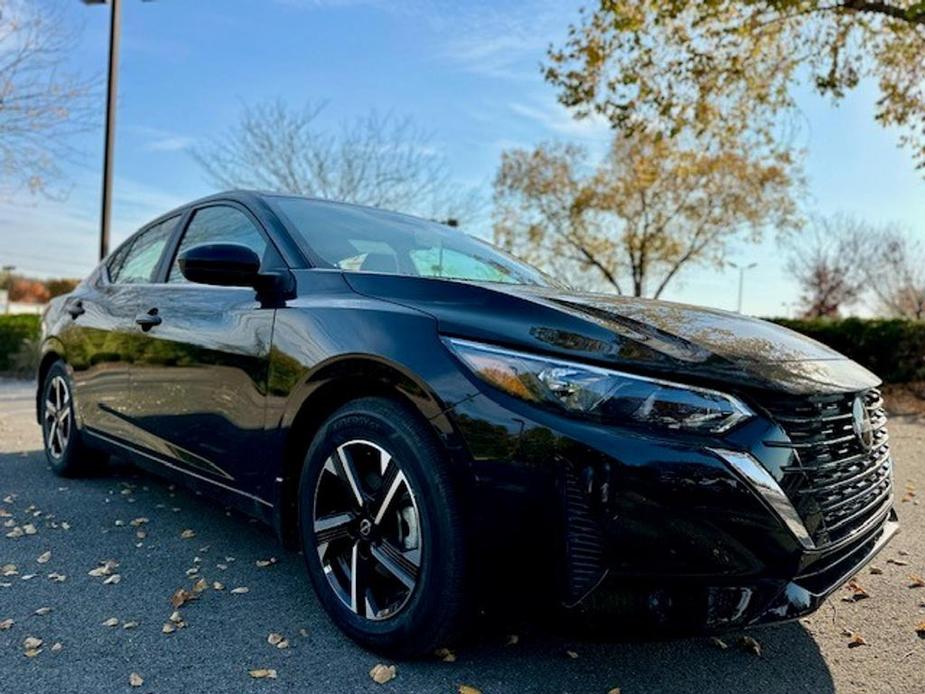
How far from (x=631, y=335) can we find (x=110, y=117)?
33.8ft

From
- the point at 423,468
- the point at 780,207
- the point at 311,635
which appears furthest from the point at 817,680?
the point at 780,207

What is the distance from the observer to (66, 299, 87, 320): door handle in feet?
13.5

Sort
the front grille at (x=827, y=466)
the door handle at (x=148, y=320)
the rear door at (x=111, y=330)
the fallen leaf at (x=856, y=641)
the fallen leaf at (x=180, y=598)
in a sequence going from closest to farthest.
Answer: the front grille at (x=827, y=466) < the fallen leaf at (x=856, y=641) < the fallen leaf at (x=180, y=598) < the door handle at (x=148, y=320) < the rear door at (x=111, y=330)

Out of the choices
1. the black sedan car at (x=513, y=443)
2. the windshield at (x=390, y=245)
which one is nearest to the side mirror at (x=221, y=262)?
the black sedan car at (x=513, y=443)

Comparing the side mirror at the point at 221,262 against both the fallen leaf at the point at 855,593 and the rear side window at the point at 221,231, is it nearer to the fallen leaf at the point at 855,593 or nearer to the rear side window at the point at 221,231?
the rear side window at the point at 221,231

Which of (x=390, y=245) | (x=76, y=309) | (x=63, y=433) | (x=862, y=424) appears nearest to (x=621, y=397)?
(x=862, y=424)

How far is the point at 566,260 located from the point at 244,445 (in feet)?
74.8

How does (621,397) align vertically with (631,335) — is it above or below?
below

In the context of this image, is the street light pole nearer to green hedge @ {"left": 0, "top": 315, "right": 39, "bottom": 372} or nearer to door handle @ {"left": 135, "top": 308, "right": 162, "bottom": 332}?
green hedge @ {"left": 0, "top": 315, "right": 39, "bottom": 372}

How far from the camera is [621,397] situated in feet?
5.74

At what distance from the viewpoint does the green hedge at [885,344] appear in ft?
38.2

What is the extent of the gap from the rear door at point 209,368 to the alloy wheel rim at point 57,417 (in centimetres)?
125

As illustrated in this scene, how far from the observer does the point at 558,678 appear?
81.4 inches

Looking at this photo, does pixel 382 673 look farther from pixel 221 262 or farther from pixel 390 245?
pixel 390 245
